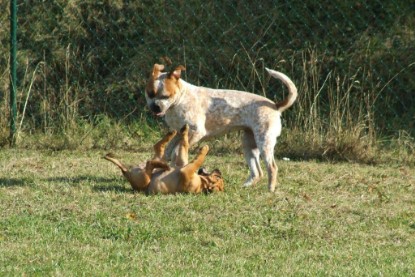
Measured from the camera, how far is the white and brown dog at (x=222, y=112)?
8.15 metres

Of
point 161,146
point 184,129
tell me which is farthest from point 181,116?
point 161,146

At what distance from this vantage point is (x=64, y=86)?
1123 cm

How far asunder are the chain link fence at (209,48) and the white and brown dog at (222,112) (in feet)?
8.93

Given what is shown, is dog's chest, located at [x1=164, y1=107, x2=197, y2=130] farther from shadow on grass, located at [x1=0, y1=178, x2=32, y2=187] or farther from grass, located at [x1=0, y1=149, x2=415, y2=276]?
shadow on grass, located at [x1=0, y1=178, x2=32, y2=187]

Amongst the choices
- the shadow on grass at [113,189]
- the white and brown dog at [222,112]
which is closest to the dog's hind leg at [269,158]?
the white and brown dog at [222,112]

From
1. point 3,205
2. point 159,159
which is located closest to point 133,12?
point 159,159

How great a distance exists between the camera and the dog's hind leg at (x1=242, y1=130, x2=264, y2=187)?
847cm

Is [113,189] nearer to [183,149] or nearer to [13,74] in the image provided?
[183,149]

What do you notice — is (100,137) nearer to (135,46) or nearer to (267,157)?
(135,46)

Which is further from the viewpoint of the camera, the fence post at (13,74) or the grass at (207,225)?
the fence post at (13,74)

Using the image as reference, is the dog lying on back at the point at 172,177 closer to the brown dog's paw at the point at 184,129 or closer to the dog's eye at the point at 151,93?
the brown dog's paw at the point at 184,129

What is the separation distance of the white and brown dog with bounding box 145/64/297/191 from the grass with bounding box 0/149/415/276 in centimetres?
32

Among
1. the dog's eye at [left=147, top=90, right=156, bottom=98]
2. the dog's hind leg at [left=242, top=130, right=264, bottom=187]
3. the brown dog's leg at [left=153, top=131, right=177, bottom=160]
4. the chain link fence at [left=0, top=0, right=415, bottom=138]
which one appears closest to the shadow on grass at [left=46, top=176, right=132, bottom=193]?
the brown dog's leg at [left=153, top=131, right=177, bottom=160]

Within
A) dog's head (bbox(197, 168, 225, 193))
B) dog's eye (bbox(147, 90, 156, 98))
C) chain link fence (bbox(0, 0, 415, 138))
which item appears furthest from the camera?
chain link fence (bbox(0, 0, 415, 138))
